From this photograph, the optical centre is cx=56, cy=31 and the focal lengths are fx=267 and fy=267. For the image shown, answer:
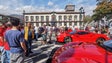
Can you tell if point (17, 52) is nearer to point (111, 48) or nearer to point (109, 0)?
point (111, 48)

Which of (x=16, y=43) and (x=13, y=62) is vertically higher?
(x=16, y=43)

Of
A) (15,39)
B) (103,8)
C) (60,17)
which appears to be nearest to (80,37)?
(15,39)

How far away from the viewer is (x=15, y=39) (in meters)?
5.86

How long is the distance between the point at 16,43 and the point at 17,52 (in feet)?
0.66

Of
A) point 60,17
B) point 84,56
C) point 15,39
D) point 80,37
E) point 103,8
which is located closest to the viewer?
point 84,56

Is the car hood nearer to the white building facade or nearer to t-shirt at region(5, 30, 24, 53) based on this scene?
t-shirt at region(5, 30, 24, 53)

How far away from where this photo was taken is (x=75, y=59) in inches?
198

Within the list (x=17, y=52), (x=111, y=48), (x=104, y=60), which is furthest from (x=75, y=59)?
(x=17, y=52)

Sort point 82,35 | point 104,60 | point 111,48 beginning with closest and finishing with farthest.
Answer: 1. point 104,60
2. point 111,48
3. point 82,35

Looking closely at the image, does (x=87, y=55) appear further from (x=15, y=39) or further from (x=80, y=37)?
(x=80, y=37)

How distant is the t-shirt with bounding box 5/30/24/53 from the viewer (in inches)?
229

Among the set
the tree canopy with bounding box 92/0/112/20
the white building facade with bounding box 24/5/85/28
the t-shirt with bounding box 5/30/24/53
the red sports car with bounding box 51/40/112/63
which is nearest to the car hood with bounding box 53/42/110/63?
the red sports car with bounding box 51/40/112/63

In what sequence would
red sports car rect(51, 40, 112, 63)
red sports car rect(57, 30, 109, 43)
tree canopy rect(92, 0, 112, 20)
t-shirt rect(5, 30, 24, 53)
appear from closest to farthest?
red sports car rect(51, 40, 112, 63)
t-shirt rect(5, 30, 24, 53)
red sports car rect(57, 30, 109, 43)
tree canopy rect(92, 0, 112, 20)

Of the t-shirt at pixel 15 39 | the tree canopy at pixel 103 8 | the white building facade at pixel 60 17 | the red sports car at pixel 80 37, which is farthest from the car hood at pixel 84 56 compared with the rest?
the white building facade at pixel 60 17
